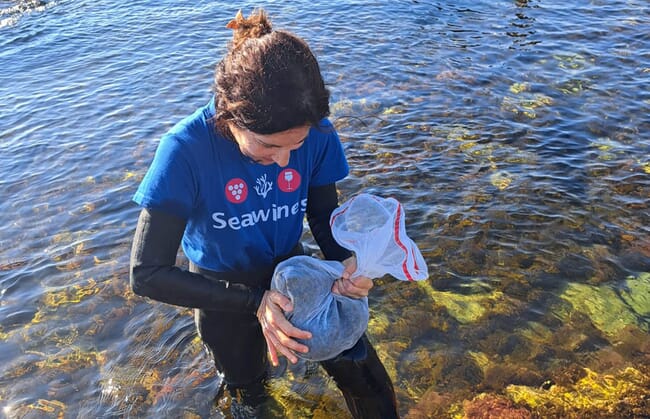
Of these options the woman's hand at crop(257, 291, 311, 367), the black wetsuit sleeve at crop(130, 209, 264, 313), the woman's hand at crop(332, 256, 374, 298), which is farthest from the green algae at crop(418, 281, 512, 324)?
the black wetsuit sleeve at crop(130, 209, 264, 313)

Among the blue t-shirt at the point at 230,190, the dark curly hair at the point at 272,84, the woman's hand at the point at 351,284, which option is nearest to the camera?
the dark curly hair at the point at 272,84

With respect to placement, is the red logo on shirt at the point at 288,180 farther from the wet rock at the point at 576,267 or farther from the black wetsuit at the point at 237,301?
the wet rock at the point at 576,267

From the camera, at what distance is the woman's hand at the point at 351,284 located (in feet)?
8.53

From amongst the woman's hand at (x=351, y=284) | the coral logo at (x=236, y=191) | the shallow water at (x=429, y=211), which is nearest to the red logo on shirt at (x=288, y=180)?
the coral logo at (x=236, y=191)

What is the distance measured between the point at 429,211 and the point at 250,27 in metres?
4.30

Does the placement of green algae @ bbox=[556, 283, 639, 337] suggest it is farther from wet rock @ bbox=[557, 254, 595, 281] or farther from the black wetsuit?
the black wetsuit

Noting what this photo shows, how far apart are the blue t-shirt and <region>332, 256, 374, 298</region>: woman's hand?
1.68 feet

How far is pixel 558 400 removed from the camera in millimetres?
4051

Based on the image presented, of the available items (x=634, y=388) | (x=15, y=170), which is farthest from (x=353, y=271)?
(x=15, y=170)

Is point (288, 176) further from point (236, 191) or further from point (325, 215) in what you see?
point (325, 215)

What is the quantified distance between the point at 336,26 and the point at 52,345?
1076 centimetres

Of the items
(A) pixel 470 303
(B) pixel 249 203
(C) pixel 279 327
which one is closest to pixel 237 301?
(C) pixel 279 327

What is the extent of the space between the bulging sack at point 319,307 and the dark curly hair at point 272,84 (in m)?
0.75

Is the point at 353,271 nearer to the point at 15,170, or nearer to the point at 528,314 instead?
the point at 528,314
